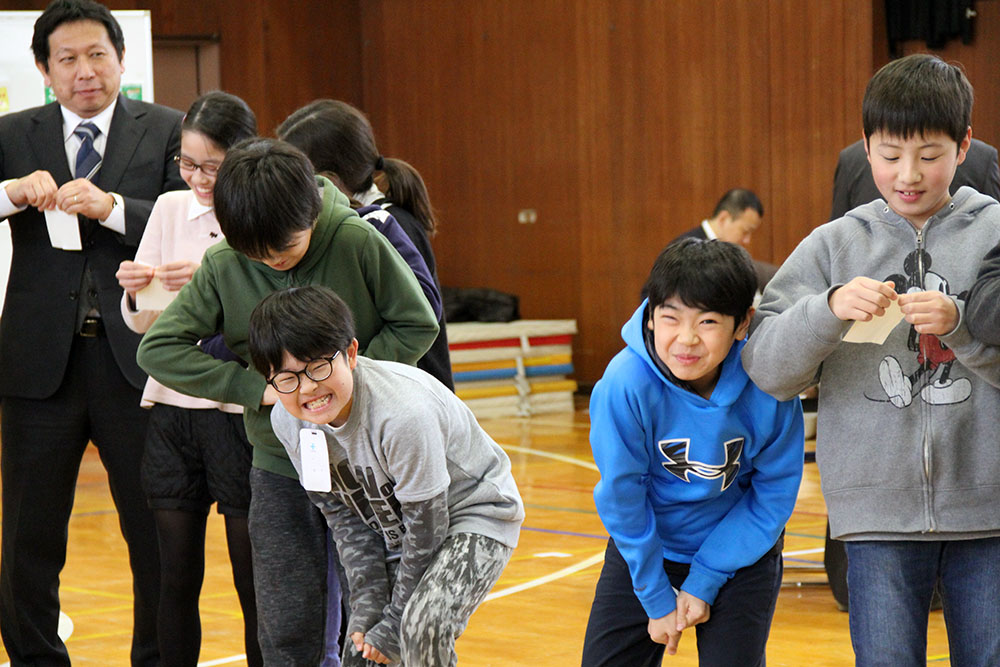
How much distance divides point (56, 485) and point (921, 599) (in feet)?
7.36

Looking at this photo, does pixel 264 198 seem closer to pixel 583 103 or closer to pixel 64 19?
pixel 64 19

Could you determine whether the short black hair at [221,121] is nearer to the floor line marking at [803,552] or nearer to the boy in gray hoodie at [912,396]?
the boy in gray hoodie at [912,396]

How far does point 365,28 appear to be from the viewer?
480 inches

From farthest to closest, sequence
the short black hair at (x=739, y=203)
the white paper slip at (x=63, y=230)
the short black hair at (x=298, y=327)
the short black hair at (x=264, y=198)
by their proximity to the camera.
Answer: the short black hair at (x=739, y=203), the white paper slip at (x=63, y=230), the short black hair at (x=264, y=198), the short black hair at (x=298, y=327)

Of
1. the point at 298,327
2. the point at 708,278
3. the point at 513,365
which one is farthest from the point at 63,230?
the point at 513,365

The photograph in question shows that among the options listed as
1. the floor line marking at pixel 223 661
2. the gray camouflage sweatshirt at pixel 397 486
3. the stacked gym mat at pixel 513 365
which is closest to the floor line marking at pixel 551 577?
the floor line marking at pixel 223 661

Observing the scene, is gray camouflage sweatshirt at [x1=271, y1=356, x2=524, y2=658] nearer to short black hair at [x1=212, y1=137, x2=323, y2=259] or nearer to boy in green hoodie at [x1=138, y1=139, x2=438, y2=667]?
boy in green hoodie at [x1=138, y1=139, x2=438, y2=667]

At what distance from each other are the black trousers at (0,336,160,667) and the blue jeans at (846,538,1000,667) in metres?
1.85

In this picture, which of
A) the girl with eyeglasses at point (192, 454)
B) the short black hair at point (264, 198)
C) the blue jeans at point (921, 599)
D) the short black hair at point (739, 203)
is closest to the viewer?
the blue jeans at point (921, 599)

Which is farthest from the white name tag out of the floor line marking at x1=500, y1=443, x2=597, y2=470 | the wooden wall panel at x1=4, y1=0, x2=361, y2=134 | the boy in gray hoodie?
the wooden wall panel at x1=4, y1=0, x2=361, y2=134

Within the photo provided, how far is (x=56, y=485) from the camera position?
341 centimetres

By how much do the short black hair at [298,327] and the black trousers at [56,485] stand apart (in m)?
1.08

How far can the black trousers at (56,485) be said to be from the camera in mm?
3334

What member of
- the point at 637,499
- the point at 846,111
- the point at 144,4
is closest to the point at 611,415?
the point at 637,499
